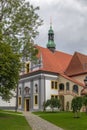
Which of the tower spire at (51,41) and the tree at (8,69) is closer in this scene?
the tree at (8,69)

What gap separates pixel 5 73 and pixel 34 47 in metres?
5.49

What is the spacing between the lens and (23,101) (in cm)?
5584

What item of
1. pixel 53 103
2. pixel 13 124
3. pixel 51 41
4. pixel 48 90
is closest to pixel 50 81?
pixel 48 90

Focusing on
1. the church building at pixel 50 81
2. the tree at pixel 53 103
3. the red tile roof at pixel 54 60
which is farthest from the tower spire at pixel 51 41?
the tree at pixel 53 103

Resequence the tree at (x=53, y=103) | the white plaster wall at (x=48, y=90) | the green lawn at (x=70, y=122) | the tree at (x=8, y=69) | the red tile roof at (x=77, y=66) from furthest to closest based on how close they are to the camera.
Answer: the red tile roof at (x=77, y=66)
the white plaster wall at (x=48, y=90)
the tree at (x=53, y=103)
the tree at (x=8, y=69)
the green lawn at (x=70, y=122)

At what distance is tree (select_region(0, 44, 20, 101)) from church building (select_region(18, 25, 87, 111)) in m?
18.7

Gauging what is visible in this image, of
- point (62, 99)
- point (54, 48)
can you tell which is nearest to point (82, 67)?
point (62, 99)

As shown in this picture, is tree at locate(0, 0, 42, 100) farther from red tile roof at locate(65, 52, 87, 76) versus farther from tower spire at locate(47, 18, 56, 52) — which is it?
tower spire at locate(47, 18, 56, 52)

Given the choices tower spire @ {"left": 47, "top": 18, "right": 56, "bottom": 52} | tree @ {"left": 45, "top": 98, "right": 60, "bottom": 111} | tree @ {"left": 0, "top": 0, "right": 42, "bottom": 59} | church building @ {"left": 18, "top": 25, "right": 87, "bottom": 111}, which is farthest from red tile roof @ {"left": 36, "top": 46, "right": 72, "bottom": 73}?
tree @ {"left": 0, "top": 0, "right": 42, "bottom": 59}

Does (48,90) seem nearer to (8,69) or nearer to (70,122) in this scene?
(8,69)

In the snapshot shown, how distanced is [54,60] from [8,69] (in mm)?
30292

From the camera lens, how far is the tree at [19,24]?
29203 mm

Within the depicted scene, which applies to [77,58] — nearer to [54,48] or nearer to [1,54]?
[54,48]

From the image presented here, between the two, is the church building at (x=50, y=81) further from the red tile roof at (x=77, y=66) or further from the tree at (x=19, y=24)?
the tree at (x=19, y=24)
